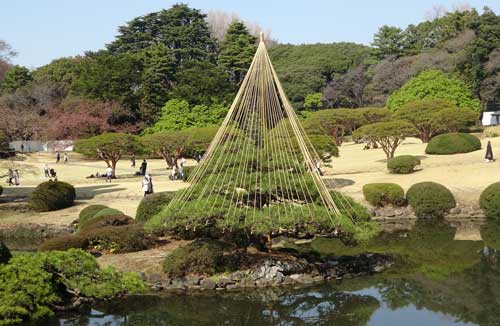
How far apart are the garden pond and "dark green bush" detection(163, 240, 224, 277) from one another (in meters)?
0.75

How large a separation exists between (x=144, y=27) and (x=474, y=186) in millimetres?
60164

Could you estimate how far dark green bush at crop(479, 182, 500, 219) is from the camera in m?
26.1

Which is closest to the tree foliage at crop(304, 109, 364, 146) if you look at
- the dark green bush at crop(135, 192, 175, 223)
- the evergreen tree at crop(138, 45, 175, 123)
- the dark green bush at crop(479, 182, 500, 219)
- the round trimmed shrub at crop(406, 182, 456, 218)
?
the evergreen tree at crop(138, 45, 175, 123)

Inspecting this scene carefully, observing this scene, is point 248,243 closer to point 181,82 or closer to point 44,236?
point 44,236

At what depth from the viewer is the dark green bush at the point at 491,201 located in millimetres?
26078

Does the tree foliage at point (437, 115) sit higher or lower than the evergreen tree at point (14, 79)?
lower

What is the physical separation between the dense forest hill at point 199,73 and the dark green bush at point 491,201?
35.8 meters

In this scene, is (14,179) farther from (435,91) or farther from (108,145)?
(435,91)

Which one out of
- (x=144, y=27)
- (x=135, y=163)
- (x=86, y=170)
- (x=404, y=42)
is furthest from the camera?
(x=144, y=27)

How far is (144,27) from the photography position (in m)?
82.4

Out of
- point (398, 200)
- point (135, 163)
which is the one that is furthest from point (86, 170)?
point (398, 200)

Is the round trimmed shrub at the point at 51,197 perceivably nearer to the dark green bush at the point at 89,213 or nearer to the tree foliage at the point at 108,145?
the dark green bush at the point at 89,213

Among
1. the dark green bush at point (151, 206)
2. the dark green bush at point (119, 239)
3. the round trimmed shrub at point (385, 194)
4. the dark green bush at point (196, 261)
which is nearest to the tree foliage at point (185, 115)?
the round trimmed shrub at point (385, 194)

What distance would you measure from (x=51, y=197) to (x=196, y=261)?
48.5 feet
